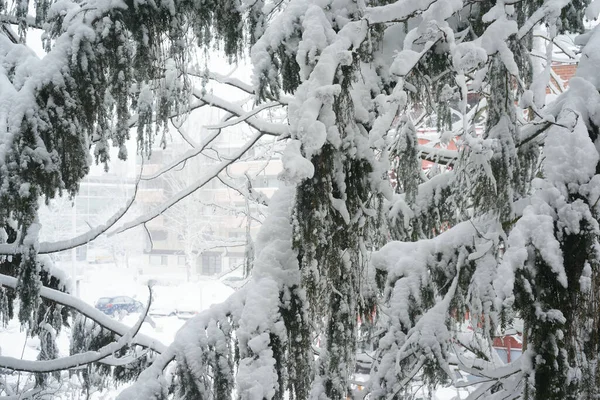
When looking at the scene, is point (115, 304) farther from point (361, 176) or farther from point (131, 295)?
point (361, 176)

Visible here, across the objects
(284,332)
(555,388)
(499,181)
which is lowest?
(555,388)

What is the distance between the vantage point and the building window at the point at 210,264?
33688mm

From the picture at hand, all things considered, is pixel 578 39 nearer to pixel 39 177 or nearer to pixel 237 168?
pixel 39 177

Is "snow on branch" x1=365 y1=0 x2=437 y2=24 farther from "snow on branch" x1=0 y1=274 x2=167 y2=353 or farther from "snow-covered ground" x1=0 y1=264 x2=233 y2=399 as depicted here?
"snow-covered ground" x1=0 y1=264 x2=233 y2=399

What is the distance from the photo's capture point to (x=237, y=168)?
22.9 meters

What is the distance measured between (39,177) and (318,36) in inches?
50.8

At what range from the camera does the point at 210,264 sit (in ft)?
112

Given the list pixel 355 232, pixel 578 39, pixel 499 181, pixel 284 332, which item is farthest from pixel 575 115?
pixel 284 332

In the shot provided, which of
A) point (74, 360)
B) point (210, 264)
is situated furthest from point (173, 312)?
point (74, 360)

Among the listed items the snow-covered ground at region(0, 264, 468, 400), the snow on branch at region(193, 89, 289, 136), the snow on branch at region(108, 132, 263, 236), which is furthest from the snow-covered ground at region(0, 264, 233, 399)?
the snow on branch at region(193, 89, 289, 136)

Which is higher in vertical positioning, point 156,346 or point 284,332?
point 284,332

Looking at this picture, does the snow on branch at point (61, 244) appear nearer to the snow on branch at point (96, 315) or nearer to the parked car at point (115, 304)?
the snow on branch at point (96, 315)

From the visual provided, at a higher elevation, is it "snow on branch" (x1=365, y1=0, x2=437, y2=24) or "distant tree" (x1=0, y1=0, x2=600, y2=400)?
"snow on branch" (x1=365, y1=0, x2=437, y2=24)

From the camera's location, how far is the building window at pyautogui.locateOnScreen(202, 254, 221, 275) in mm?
33688
